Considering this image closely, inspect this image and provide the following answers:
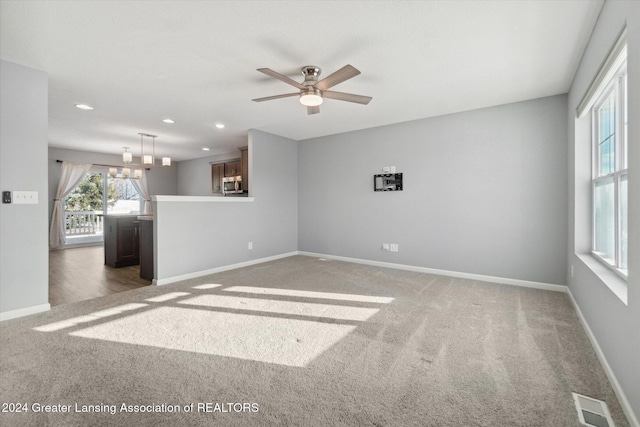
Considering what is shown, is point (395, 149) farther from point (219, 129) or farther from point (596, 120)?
point (219, 129)

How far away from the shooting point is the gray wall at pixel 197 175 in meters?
8.22

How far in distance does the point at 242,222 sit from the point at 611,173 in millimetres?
4615

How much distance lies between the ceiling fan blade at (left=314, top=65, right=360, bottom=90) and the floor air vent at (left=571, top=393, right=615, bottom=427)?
2.62 meters

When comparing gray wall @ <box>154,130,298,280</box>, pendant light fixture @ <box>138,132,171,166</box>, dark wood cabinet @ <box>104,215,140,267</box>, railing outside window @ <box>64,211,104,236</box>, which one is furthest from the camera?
railing outside window @ <box>64,211,104,236</box>

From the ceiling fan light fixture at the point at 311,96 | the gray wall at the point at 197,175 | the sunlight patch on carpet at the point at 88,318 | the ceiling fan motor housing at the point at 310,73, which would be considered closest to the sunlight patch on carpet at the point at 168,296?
the sunlight patch on carpet at the point at 88,318

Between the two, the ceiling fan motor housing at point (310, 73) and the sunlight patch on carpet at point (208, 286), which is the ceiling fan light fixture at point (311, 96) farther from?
the sunlight patch on carpet at point (208, 286)

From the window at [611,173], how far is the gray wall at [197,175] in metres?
7.03

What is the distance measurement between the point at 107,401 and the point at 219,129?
4.54 metres

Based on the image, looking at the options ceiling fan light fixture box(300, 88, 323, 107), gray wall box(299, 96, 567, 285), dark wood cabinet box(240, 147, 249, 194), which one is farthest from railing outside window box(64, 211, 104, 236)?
ceiling fan light fixture box(300, 88, 323, 107)

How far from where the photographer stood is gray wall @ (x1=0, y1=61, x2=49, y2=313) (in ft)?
8.75

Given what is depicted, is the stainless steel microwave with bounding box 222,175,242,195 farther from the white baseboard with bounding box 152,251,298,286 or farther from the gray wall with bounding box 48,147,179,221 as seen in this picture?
the gray wall with bounding box 48,147,179,221

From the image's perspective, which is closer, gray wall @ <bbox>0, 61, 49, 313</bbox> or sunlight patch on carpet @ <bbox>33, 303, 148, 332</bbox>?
sunlight patch on carpet @ <bbox>33, 303, 148, 332</bbox>

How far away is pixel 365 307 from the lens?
303 cm

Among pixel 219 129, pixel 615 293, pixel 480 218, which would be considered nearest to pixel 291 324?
pixel 615 293
